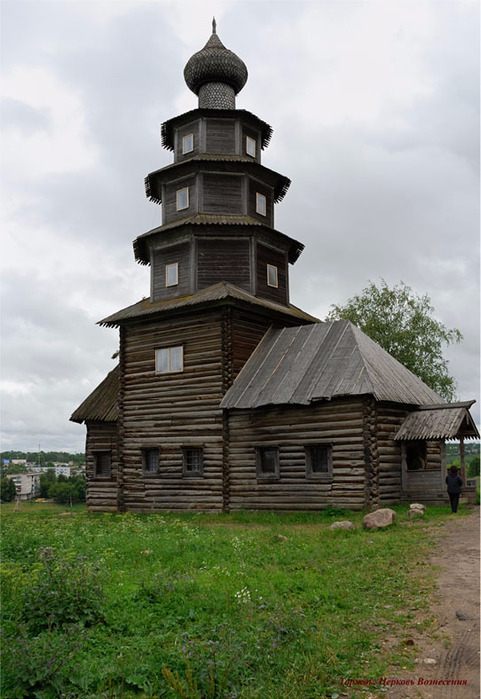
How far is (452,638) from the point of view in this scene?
734cm

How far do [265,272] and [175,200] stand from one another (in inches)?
229

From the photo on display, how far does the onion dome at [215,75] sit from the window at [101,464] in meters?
18.1

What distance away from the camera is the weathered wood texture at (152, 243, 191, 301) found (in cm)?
2567

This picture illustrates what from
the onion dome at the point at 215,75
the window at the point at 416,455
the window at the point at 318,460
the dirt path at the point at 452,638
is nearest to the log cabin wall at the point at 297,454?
the window at the point at 318,460

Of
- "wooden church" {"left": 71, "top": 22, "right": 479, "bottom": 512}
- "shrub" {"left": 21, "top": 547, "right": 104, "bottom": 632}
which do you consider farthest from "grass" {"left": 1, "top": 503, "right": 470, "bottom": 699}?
"wooden church" {"left": 71, "top": 22, "right": 479, "bottom": 512}

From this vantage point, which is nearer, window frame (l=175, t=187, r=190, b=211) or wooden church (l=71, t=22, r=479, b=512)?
wooden church (l=71, t=22, r=479, b=512)

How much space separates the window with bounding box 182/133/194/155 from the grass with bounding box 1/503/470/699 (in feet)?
68.4

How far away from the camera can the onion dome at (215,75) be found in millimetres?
28781

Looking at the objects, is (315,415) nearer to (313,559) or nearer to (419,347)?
(313,559)

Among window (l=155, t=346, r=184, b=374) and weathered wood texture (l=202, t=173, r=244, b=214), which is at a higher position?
weathered wood texture (l=202, t=173, r=244, b=214)

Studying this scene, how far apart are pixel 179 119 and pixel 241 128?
3.12 m

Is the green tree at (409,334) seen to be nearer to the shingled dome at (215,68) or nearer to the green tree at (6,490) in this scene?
the shingled dome at (215,68)

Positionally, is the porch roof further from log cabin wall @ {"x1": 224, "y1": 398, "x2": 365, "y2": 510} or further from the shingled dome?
the shingled dome

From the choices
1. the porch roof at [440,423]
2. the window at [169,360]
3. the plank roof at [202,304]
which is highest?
the plank roof at [202,304]
